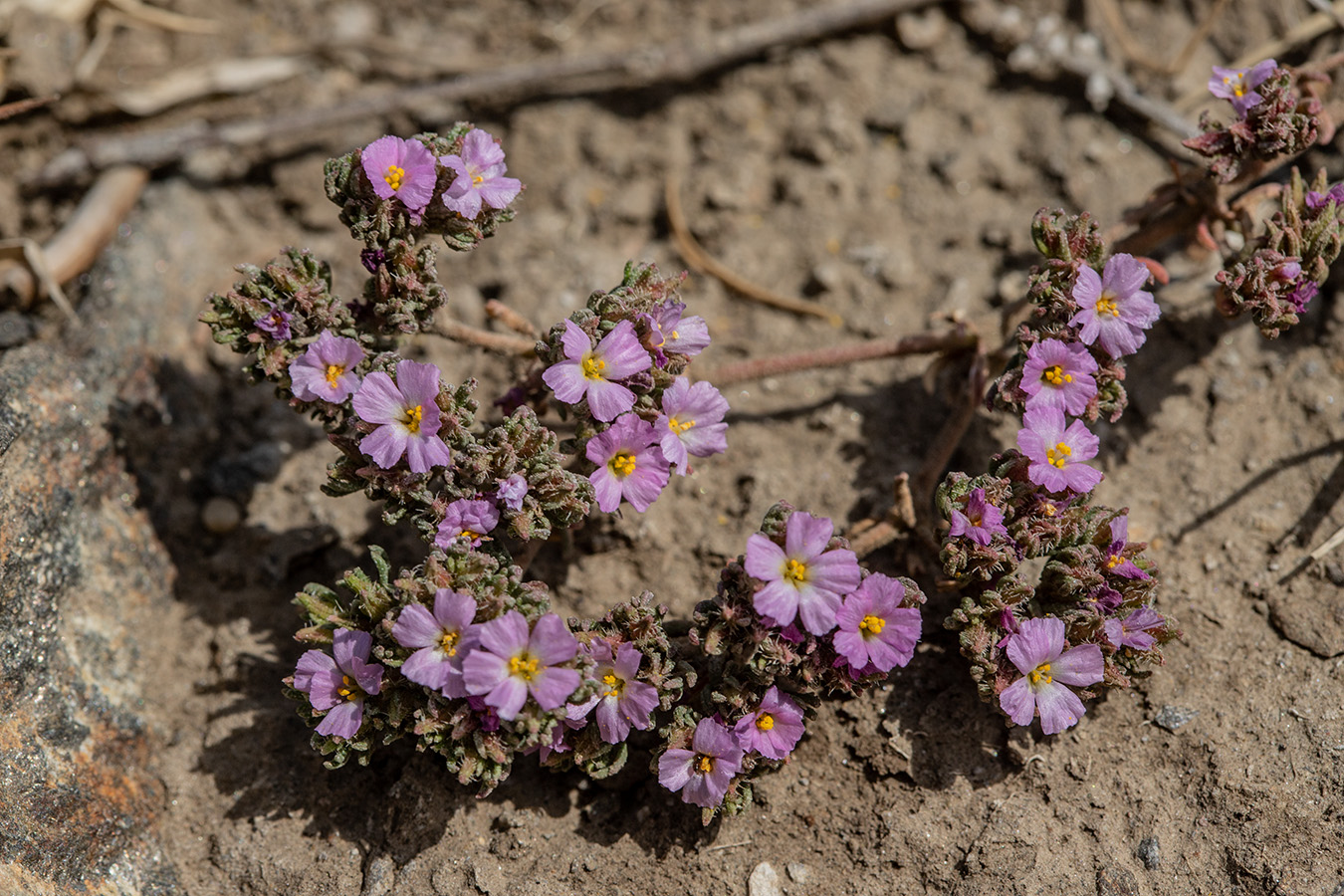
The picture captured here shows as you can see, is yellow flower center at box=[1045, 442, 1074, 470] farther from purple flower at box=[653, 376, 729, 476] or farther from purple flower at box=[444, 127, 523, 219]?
purple flower at box=[444, 127, 523, 219]


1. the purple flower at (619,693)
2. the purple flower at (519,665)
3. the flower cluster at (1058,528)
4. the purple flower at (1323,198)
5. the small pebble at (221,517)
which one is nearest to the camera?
the purple flower at (519,665)

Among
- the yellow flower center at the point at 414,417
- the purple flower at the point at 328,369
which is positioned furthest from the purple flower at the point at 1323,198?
the purple flower at the point at 328,369

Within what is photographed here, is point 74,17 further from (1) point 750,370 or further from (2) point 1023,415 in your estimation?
(2) point 1023,415

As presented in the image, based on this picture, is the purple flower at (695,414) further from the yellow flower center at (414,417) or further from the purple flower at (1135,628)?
the purple flower at (1135,628)

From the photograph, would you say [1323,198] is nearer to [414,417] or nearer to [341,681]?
[414,417]

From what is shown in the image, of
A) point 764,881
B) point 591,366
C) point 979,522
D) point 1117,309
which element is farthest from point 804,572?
point 1117,309

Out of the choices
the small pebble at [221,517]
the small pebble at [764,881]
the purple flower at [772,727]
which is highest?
the purple flower at [772,727]

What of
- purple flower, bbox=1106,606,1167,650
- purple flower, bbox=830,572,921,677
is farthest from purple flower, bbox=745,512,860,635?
purple flower, bbox=1106,606,1167,650
